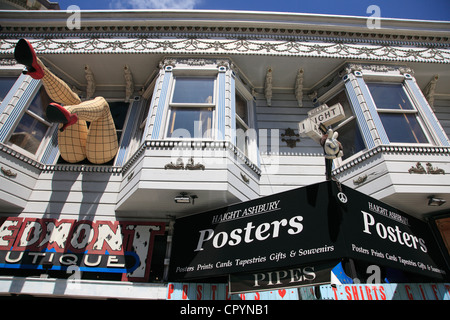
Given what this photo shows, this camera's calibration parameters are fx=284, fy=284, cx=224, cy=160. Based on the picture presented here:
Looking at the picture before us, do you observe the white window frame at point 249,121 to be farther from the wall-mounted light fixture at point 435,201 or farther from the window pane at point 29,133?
the window pane at point 29,133

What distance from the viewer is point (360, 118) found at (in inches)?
274

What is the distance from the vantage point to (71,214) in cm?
634

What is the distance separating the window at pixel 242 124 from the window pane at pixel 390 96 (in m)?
3.44

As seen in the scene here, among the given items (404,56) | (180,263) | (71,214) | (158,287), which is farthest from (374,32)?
(71,214)

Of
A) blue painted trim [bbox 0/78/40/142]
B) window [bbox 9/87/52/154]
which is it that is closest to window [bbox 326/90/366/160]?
window [bbox 9/87/52/154]

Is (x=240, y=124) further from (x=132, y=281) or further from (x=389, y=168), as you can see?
(x=132, y=281)

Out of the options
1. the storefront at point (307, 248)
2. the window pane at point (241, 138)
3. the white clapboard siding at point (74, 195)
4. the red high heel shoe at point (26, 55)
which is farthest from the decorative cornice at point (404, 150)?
the red high heel shoe at point (26, 55)

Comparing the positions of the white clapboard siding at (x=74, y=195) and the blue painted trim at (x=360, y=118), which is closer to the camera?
the white clapboard siding at (x=74, y=195)

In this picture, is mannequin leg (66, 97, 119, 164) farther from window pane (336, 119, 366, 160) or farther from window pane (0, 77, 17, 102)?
window pane (336, 119, 366, 160)

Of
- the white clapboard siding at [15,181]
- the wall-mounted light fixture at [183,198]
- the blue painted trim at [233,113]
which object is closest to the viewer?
the wall-mounted light fixture at [183,198]

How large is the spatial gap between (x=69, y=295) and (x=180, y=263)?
6.86ft

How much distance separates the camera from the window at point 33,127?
6.93 meters

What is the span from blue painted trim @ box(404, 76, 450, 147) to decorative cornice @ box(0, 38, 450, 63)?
101 centimetres

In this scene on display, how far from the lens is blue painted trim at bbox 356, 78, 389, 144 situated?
254 inches
